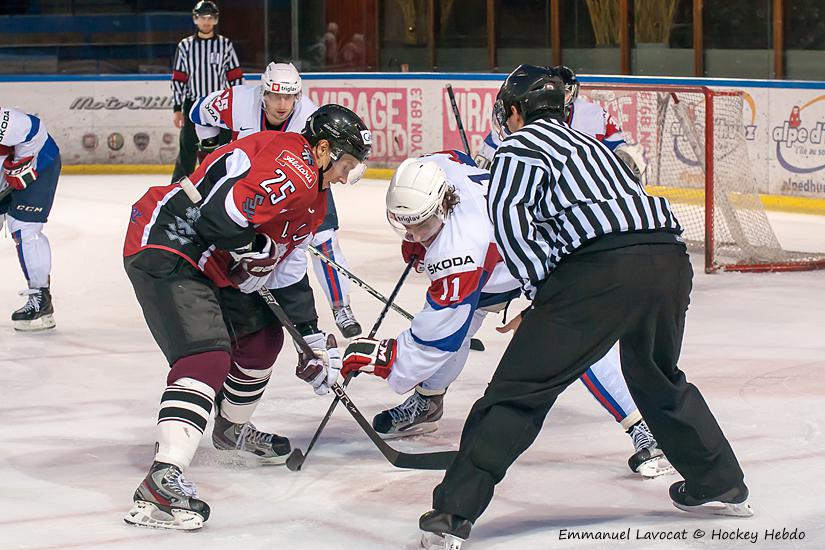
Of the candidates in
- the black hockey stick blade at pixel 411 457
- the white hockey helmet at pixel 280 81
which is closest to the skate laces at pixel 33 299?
the white hockey helmet at pixel 280 81

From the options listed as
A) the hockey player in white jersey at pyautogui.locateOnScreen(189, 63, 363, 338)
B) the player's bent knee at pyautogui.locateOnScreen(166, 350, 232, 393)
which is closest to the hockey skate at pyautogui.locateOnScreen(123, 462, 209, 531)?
the player's bent knee at pyautogui.locateOnScreen(166, 350, 232, 393)

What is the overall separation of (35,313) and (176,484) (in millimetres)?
2555

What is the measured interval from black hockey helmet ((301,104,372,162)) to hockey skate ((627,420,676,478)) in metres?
0.96

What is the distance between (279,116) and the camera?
508 cm

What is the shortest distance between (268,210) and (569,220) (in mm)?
673

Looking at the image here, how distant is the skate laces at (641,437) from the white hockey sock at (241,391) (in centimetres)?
91

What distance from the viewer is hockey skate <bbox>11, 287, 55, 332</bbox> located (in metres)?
5.36

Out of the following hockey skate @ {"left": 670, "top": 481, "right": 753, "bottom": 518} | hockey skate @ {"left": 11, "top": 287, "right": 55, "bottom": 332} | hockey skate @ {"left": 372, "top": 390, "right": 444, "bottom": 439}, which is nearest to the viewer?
hockey skate @ {"left": 670, "top": 481, "right": 753, "bottom": 518}

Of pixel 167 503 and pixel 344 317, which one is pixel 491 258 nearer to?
pixel 167 503

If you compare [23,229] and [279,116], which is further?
[23,229]

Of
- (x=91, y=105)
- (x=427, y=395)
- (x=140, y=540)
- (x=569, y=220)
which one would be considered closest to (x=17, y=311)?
(x=427, y=395)

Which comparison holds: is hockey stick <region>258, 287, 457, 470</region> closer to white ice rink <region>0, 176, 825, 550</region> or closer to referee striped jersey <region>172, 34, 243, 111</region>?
white ice rink <region>0, 176, 825, 550</region>

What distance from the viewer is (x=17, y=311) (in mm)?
5449

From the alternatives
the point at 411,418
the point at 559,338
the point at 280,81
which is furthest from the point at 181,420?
the point at 280,81
